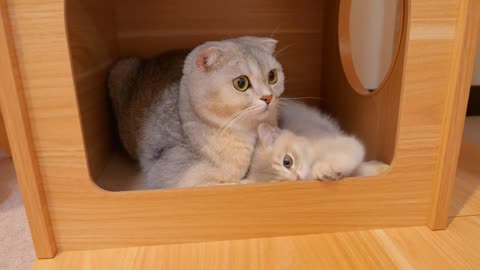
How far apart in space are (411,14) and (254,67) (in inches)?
14.0

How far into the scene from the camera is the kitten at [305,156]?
2.98 ft

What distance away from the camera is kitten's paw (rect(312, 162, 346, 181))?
2.79ft

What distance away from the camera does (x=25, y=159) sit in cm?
77

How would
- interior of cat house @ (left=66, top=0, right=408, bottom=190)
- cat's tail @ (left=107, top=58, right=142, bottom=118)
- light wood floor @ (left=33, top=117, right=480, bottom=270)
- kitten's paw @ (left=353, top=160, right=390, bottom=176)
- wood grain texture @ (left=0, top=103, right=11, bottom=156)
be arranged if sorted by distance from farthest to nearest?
wood grain texture @ (left=0, top=103, right=11, bottom=156) < cat's tail @ (left=107, top=58, right=142, bottom=118) < interior of cat house @ (left=66, top=0, right=408, bottom=190) < kitten's paw @ (left=353, top=160, right=390, bottom=176) < light wood floor @ (left=33, top=117, right=480, bottom=270)

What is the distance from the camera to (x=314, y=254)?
2.78 feet

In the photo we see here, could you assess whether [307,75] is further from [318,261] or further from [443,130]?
[318,261]

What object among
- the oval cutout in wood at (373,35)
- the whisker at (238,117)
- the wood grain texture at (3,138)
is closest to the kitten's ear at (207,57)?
the whisker at (238,117)

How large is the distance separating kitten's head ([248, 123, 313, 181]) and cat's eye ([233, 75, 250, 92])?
0.12 meters

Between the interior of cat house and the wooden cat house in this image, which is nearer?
the wooden cat house

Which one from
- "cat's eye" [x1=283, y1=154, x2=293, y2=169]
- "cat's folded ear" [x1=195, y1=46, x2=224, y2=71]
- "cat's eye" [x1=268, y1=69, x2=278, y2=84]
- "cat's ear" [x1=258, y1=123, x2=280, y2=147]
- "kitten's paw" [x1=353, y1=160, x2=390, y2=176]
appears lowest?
"kitten's paw" [x1=353, y1=160, x2=390, y2=176]

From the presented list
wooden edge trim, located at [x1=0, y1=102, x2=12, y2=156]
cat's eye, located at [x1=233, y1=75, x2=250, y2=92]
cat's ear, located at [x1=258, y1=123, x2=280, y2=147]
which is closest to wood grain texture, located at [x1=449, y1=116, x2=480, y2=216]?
cat's ear, located at [x1=258, y1=123, x2=280, y2=147]

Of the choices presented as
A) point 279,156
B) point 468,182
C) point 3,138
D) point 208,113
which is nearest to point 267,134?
point 279,156

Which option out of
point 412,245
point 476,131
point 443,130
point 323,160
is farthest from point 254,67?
Result: point 476,131

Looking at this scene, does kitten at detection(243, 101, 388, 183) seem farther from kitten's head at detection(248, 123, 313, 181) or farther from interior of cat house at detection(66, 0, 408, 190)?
interior of cat house at detection(66, 0, 408, 190)
